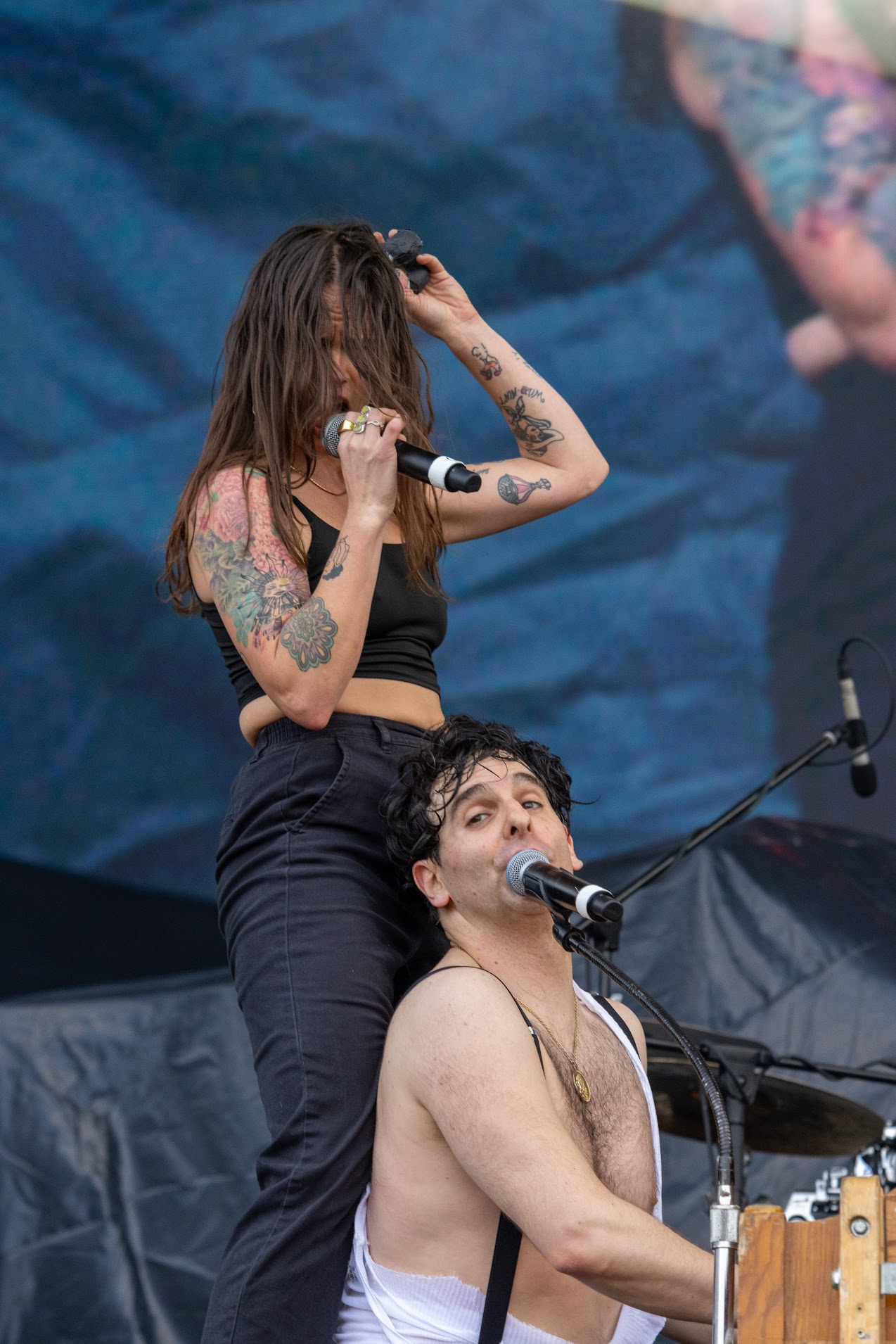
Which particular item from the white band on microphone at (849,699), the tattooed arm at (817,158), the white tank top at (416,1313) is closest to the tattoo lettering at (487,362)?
the white band on microphone at (849,699)

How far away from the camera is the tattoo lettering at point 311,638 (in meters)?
1.90

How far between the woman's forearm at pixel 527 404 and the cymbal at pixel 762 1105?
3.44ft

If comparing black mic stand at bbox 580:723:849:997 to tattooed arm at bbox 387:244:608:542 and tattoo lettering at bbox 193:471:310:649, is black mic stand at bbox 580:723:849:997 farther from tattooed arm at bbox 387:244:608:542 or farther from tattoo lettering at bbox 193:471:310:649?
tattoo lettering at bbox 193:471:310:649

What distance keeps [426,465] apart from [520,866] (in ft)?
1.83

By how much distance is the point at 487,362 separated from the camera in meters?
2.47

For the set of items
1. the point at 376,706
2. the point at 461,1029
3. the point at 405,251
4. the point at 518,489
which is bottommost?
the point at 461,1029

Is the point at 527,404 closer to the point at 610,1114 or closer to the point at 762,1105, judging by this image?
the point at 610,1114

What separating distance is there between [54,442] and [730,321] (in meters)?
2.67

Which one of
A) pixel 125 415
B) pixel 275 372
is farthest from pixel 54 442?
pixel 275 372

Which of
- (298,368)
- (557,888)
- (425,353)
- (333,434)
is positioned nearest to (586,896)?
(557,888)

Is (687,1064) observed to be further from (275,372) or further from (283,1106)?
(275,372)

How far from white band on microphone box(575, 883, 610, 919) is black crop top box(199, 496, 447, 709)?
0.67 m

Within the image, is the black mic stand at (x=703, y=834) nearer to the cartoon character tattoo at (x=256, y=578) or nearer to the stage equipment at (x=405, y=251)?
the cartoon character tattoo at (x=256, y=578)

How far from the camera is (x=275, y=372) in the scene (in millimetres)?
2129
